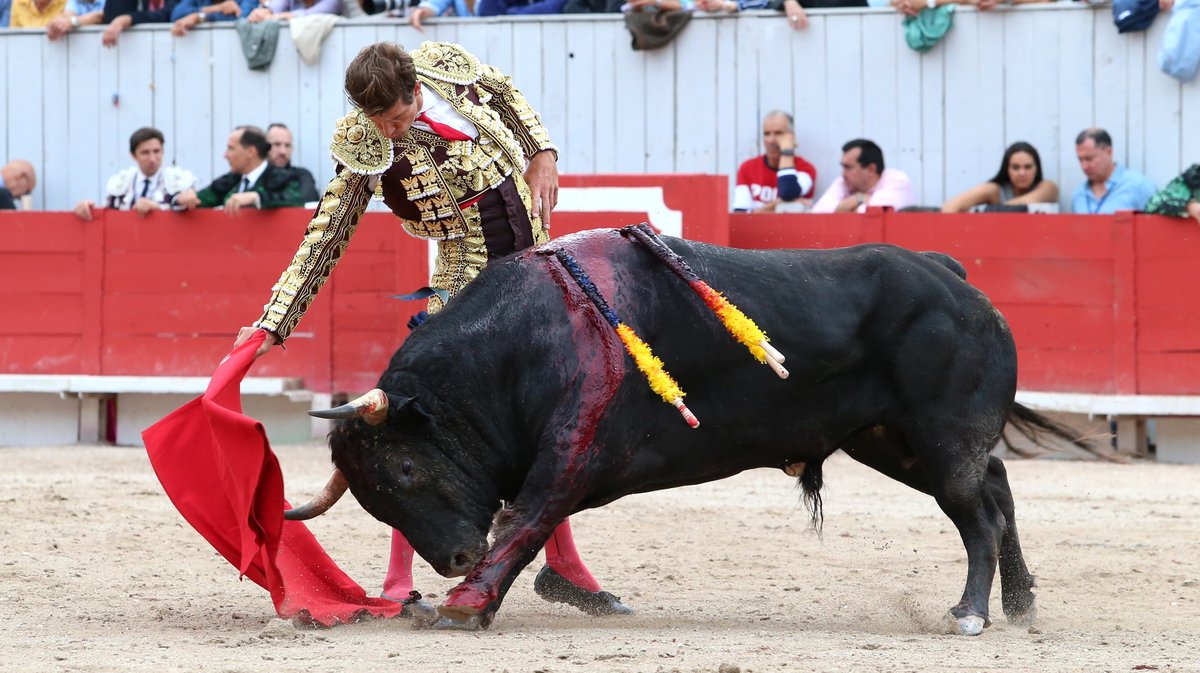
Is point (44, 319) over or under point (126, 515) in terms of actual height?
over

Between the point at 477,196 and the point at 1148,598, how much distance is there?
83.7 inches

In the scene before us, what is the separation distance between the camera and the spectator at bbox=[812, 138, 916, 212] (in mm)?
8062

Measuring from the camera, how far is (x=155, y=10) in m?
9.74

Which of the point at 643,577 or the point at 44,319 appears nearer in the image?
the point at 643,577

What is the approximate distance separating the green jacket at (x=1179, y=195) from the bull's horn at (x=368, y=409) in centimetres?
480

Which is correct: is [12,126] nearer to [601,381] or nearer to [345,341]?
[345,341]

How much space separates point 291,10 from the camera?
9.48m

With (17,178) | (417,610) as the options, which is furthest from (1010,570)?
(17,178)

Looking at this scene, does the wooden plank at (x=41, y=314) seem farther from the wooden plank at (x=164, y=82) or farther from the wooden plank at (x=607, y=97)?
the wooden plank at (x=607, y=97)

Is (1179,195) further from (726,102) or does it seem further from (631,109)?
(631,109)

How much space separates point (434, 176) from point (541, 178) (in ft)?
1.00

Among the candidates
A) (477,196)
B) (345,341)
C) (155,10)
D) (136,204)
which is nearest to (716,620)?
(477,196)

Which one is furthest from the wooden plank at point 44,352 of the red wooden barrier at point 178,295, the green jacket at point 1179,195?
the green jacket at point 1179,195

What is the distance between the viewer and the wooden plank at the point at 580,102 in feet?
29.2
